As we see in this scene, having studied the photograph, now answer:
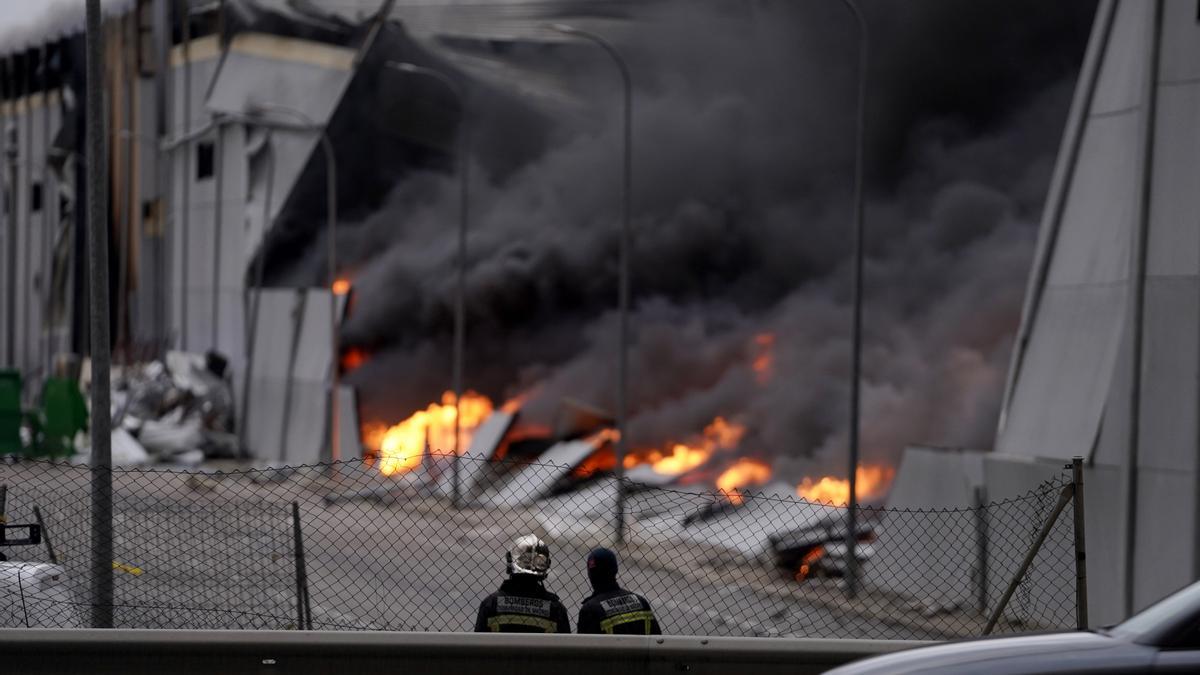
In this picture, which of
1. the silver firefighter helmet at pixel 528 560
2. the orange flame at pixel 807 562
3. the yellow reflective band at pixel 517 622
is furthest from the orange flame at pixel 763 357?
the yellow reflective band at pixel 517 622

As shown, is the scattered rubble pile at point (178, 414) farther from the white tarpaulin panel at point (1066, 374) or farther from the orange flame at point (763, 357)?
the white tarpaulin panel at point (1066, 374)

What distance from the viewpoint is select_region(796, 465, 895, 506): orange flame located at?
1118 inches

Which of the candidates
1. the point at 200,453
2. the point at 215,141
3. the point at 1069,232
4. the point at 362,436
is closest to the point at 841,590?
the point at 1069,232

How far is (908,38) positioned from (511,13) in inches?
445

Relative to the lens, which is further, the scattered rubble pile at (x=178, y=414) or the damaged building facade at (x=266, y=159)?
the scattered rubble pile at (x=178, y=414)

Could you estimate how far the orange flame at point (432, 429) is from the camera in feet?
132

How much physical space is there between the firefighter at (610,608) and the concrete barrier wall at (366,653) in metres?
0.44

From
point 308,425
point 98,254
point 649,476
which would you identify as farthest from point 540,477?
point 98,254

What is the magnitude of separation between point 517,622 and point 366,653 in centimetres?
85

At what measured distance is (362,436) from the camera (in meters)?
41.6

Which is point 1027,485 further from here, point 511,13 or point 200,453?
point 200,453

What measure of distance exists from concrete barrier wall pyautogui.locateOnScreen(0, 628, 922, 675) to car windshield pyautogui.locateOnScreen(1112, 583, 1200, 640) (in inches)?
73.1

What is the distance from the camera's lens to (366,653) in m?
7.56

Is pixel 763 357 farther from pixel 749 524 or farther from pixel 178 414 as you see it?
pixel 178 414
